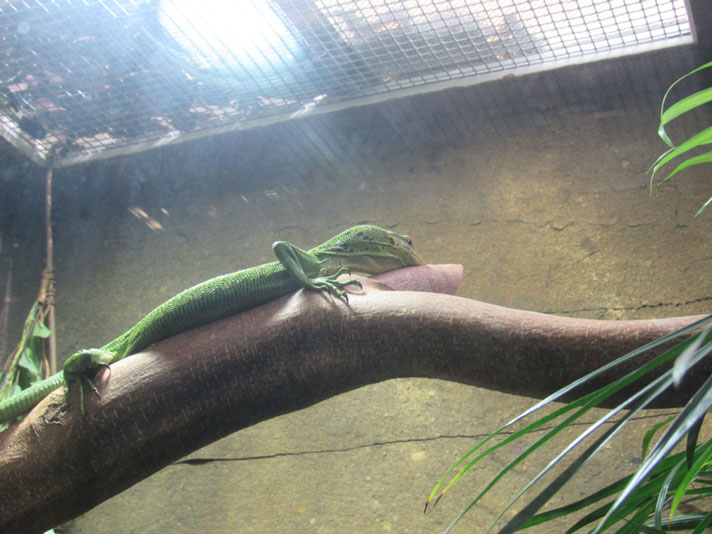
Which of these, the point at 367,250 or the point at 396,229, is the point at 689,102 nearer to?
the point at 367,250

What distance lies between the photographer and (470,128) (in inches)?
164

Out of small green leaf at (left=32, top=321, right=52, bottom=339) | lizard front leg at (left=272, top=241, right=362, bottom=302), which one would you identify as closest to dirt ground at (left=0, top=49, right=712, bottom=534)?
small green leaf at (left=32, top=321, right=52, bottom=339)

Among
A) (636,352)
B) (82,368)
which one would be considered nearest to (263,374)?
(82,368)

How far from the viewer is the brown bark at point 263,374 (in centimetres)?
167

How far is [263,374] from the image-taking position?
1778 millimetres

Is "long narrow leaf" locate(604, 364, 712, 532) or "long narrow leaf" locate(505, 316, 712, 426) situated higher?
"long narrow leaf" locate(505, 316, 712, 426)

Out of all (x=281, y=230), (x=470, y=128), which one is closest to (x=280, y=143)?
(x=281, y=230)

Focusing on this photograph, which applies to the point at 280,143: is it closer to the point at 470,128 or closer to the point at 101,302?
the point at 470,128

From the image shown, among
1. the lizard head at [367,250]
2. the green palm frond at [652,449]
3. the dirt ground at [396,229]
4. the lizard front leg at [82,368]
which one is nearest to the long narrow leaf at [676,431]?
the green palm frond at [652,449]

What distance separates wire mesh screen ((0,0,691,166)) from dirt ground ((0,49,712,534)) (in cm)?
18

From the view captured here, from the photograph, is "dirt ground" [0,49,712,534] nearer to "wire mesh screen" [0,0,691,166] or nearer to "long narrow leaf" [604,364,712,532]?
"wire mesh screen" [0,0,691,166]

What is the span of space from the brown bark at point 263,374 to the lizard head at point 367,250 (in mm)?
664

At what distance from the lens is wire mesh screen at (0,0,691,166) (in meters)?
3.33

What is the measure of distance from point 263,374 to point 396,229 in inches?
97.7
